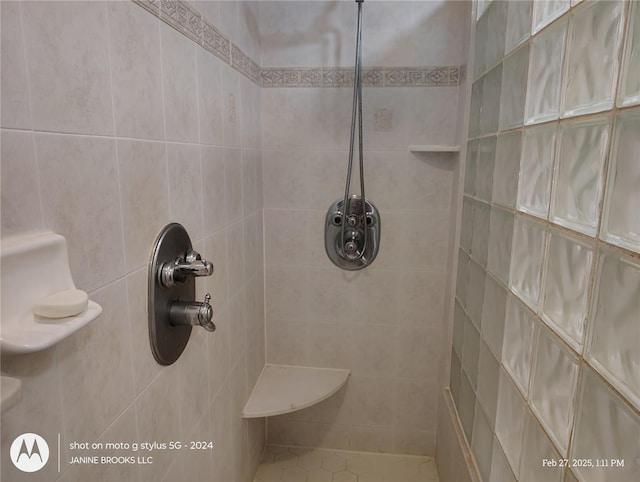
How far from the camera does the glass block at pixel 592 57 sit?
64 cm

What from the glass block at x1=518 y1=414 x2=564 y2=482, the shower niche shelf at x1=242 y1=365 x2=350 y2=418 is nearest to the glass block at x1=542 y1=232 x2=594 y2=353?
the glass block at x1=518 y1=414 x2=564 y2=482

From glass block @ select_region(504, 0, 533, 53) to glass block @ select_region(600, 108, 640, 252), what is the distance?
0.50 meters

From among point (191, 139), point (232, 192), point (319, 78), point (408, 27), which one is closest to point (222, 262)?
point (232, 192)

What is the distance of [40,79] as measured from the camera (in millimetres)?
571

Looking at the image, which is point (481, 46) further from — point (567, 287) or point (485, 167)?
point (567, 287)

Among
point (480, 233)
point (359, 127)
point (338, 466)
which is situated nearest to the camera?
point (480, 233)

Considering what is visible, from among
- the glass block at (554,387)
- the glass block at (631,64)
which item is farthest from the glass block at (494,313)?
the glass block at (631,64)

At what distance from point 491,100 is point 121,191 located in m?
1.11

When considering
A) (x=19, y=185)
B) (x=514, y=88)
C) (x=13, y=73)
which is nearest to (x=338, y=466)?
(x=514, y=88)

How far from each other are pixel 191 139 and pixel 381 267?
1071mm

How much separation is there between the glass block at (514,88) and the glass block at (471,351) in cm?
68

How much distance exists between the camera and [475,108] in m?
1.47

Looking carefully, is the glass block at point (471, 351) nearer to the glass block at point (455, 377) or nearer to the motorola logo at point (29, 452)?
the glass block at point (455, 377)

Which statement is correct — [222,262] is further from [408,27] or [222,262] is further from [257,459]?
[408,27]
